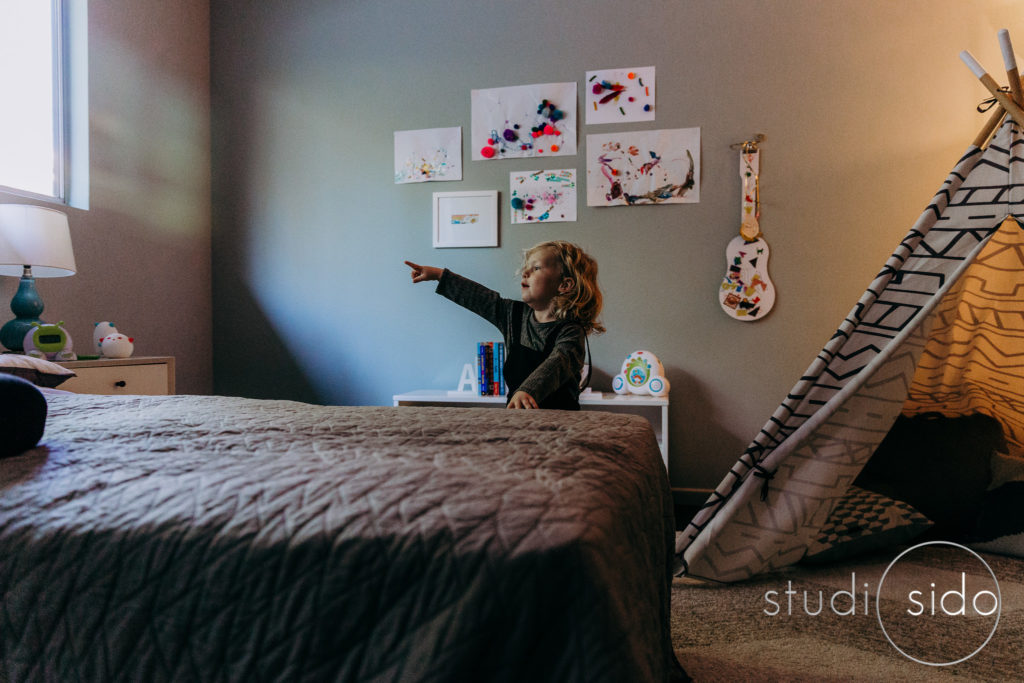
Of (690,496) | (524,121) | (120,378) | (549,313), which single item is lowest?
(690,496)

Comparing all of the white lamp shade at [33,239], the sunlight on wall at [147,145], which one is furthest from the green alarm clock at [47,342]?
the sunlight on wall at [147,145]

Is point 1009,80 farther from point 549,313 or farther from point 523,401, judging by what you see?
point 523,401

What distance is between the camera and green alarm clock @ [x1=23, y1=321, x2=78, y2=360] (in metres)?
1.89

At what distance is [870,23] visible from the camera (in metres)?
2.51

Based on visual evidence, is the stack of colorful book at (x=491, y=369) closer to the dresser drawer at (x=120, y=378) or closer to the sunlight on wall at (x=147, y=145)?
the dresser drawer at (x=120, y=378)

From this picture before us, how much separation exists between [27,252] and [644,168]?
236 cm

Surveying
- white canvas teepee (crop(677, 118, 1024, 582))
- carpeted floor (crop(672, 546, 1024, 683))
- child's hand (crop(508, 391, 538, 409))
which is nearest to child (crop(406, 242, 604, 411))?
child's hand (crop(508, 391, 538, 409))

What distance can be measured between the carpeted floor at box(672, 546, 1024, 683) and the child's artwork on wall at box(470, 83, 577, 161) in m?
1.98

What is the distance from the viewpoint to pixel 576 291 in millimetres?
1822

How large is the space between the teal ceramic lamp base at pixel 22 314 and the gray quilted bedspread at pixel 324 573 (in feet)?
5.74

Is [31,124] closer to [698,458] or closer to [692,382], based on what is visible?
[692,382]

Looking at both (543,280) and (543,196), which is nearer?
(543,280)

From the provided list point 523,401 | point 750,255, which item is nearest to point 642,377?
point 750,255

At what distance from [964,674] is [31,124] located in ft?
11.4
